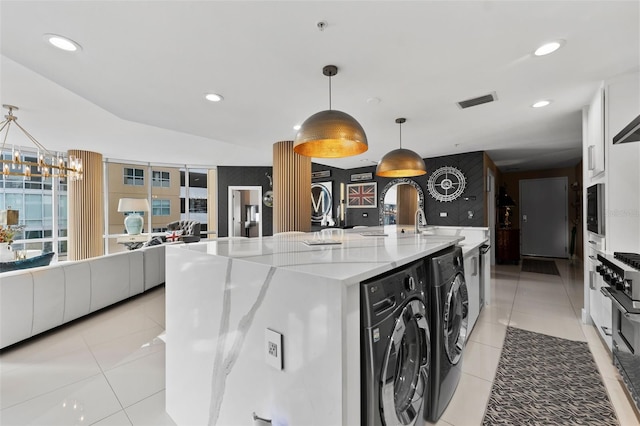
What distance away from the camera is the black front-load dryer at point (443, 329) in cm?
154

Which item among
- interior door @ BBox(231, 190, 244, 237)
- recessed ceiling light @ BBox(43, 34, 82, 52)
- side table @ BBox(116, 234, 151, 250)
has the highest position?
recessed ceiling light @ BBox(43, 34, 82, 52)

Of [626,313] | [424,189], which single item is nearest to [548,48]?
[626,313]

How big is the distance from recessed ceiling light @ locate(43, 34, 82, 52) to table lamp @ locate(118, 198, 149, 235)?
5.18 metres

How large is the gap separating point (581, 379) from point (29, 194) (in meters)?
8.74

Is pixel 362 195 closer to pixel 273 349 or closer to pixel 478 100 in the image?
pixel 478 100

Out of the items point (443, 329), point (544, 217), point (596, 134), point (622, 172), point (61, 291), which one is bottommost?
point (61, 291)

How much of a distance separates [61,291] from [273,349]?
309 cm

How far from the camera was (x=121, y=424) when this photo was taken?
1.62 metres

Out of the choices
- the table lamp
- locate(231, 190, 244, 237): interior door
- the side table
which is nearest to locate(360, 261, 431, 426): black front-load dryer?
the side table

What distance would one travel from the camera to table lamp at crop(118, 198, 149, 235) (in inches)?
251

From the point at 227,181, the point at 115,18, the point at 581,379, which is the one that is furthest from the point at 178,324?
the point at 227,181

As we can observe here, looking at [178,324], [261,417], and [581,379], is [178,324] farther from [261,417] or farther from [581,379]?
[581,379]

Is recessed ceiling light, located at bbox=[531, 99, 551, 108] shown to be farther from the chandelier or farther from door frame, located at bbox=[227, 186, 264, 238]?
door frame, located at bbox=[227, 186, 264, 238]

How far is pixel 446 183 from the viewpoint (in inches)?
236
